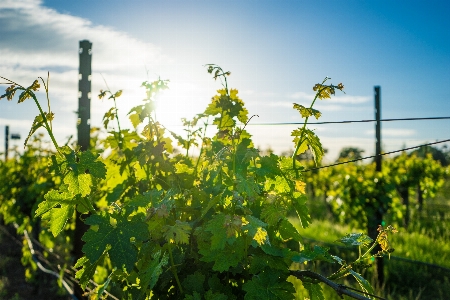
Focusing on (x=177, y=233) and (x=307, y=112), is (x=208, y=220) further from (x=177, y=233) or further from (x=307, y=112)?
(x=307, y=112)

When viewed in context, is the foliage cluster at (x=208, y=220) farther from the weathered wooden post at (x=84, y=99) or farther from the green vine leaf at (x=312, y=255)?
the weathered wooden post at (x=84, y=99)

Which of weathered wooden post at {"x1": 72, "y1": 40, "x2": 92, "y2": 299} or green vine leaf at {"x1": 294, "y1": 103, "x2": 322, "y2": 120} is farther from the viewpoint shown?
weathered wooden post at {"x1": 72, "y1": 40, "x2": 92, "y2": 299}

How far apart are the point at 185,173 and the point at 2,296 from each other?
6585mm

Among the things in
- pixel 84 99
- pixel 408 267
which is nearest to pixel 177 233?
pixel 84 99

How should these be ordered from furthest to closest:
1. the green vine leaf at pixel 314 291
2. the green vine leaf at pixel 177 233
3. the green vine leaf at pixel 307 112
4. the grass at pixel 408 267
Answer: the grass at pixel 408 267 < the green vine leaf at pixel 307 112 < the green vine leaf at pixel 314 291 < the green vine leaf at pixel 177 233

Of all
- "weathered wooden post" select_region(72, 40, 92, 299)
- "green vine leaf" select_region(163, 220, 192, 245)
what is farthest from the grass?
"green vine leaf" select_region(163, 220, 192, 245)

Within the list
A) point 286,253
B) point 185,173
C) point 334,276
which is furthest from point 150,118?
point 334,276

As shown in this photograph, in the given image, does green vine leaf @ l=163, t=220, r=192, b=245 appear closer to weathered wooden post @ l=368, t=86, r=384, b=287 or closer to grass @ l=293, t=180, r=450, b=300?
grass @ l=293, t=180, r=450, b=300

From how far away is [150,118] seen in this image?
7.53 feet

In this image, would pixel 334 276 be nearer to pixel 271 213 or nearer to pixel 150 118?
pixel 271 213

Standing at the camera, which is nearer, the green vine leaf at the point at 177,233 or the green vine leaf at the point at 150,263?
the green vine leaf at the point at 177,233

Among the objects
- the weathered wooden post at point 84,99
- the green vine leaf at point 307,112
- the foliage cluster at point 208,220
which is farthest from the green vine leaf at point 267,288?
the weathered wooden post at point 84,99

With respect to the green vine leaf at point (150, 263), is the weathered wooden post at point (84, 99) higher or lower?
higher

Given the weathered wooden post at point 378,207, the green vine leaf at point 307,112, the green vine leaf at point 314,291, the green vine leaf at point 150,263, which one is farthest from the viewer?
the weathered wooden post at point 378,207
